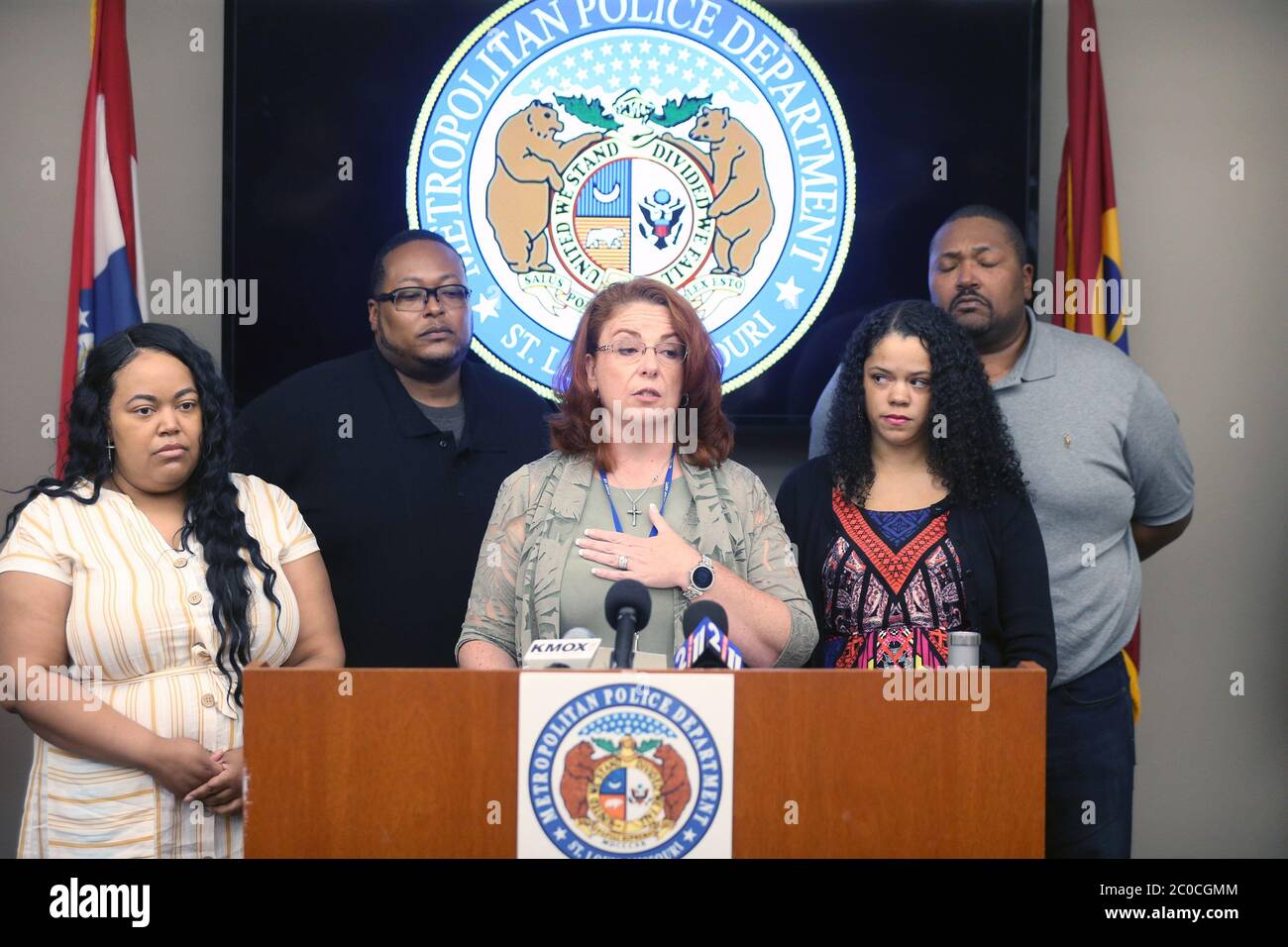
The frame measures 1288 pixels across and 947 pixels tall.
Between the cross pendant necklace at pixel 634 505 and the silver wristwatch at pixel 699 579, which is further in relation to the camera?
the cross pendant necklace at pixel 634 505

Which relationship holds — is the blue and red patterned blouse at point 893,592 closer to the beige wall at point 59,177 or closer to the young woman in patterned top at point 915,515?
the young woman in patterned top at point 915,515

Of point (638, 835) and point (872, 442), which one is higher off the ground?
point (872, 442)

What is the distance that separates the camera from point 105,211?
13.4 ft

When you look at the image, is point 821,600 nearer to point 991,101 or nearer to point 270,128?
point 991,101

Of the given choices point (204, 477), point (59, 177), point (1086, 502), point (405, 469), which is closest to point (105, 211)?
point (59, 177)

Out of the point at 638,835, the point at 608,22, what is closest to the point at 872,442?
the point at 638,835

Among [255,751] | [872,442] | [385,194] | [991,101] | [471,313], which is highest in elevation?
[991,101]

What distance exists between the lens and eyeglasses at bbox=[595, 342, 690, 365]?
293 centimetres

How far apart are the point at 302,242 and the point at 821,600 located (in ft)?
6.92

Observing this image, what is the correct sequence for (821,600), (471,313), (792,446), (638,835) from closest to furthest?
(638,835) → (821,600) → (471,313) → (792,446)

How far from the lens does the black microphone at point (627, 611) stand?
226cm

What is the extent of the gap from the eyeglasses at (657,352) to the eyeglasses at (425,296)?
3.29 ft

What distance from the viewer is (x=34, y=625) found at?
8.84 feet


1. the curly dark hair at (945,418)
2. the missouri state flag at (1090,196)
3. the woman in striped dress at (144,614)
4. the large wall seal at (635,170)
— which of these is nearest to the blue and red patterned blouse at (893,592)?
the curly dark hair at (945,418)
